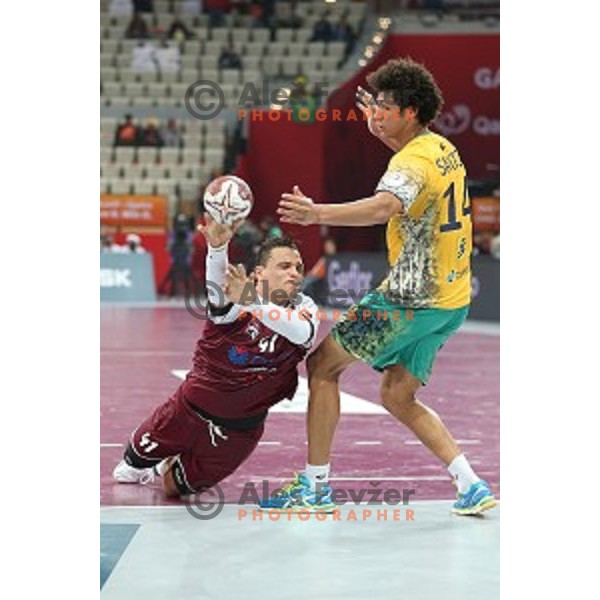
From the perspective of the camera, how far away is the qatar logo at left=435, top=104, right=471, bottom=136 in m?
26.5

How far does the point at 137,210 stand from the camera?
28.1 meters

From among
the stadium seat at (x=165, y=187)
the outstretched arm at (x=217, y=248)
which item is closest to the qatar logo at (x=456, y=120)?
the stadium seat at (x=165, y=187)

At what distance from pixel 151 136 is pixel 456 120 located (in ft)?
21.6

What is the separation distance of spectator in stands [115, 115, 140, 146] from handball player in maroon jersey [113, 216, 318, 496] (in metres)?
23.1

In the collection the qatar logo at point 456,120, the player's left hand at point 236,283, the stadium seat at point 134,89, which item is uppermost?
the stadium seat at point 134,89

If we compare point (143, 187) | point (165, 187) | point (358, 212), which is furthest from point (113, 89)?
point (358, 212)

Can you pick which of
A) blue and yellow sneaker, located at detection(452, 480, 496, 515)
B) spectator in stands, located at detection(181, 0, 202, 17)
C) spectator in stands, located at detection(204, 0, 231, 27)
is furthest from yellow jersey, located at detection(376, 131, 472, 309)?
spectator in stands, located at detection(181, 0, 202, 17)

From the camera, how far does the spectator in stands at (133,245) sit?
85.8 ft

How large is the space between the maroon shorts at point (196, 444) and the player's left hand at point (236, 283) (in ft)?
2.79

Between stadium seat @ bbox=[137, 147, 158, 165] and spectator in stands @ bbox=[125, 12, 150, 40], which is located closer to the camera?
stadium seat @ bbox=[137, 147, 158, 165]

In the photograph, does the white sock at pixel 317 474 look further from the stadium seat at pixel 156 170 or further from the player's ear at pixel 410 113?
the stadium seat at pixel 156 170

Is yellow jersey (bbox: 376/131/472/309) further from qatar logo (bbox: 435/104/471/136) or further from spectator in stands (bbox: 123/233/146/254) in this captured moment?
qatar logo (bbox: 435/104/471/136)

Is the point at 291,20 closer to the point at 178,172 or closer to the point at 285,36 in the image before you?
the point at 285,36

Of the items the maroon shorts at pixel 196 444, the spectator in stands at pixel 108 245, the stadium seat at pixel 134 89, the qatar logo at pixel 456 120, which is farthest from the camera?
the stadium seat at pixel 134 89
